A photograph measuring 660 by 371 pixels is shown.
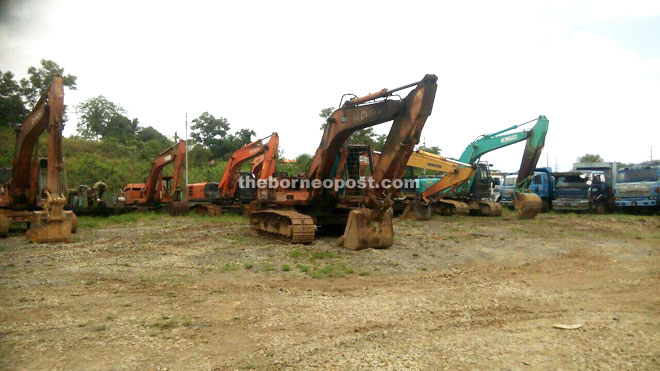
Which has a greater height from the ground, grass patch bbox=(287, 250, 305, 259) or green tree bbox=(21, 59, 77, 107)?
green tree bbox=(21, 59, 77, 107)

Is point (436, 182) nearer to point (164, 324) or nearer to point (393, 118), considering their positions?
point (393, 118)

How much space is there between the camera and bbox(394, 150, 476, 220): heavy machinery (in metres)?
17.9

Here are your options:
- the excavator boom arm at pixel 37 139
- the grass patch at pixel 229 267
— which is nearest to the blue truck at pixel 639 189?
the grass patch at pixel 229 267

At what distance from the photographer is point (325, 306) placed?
546 centimetres

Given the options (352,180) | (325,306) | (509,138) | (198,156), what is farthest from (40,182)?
(198,156)

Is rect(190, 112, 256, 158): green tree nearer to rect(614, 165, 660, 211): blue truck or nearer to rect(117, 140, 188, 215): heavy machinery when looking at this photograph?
rect(117, 140, 188, 215): heavy machinery

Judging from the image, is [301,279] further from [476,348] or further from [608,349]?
[608,349]

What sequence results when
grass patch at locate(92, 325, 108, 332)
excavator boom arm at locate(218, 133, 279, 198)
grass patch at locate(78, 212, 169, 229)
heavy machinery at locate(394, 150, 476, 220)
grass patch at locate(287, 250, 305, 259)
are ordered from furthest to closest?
heavy machinery at locate(394, 150, 476, 220) → grass patch at locate(78, 212, 169, 229) → excavator boom arm at locate(218, 133, 279, 198) → grass patch at locate(287, 250, 305, 259) → grass patch at locate(92, 325, 108, 332)

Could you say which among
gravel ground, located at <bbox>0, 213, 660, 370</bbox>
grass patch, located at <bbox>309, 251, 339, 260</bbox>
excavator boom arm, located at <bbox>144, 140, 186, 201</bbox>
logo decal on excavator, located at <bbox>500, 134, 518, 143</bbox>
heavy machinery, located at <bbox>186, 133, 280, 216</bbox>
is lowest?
gravel ground, located at <bbox>0, 213, 660, 370</bbox>

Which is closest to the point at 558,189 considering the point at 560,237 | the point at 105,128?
the point at 560,237

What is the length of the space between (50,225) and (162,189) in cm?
1144

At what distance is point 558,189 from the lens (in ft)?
73.7

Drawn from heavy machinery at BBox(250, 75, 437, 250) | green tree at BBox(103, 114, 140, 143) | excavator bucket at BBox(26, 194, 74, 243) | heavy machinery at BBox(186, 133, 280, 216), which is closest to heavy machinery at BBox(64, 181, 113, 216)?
heavy machinery at BBox(186, 133, 280, 216)

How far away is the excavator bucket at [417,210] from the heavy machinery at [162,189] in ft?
30.2
